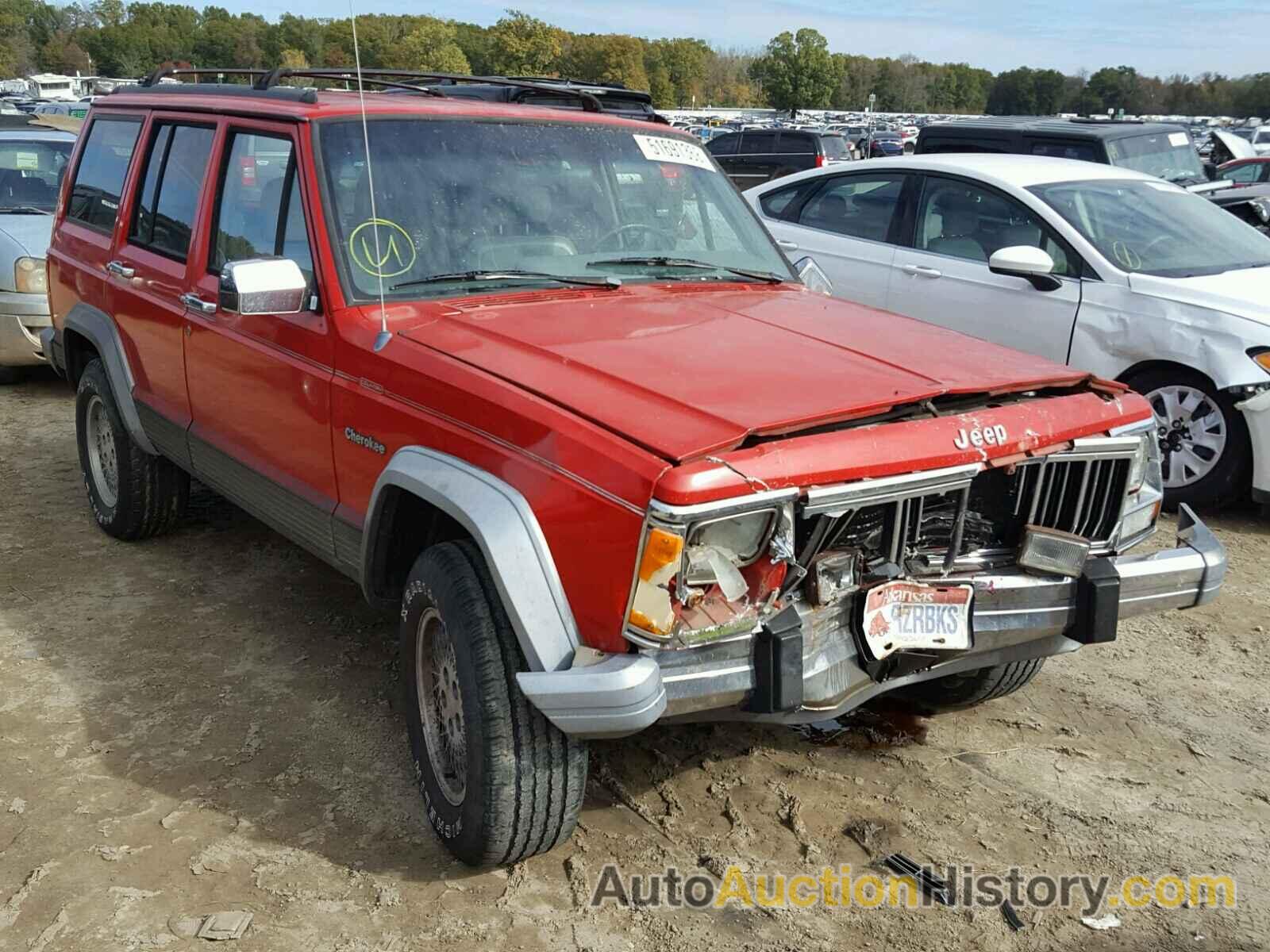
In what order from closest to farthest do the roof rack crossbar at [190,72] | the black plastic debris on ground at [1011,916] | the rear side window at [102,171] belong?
the black plastic debris on ground at [1011,916]
the roof rack crossbar at [190,72]
the rear side window at [102,171]

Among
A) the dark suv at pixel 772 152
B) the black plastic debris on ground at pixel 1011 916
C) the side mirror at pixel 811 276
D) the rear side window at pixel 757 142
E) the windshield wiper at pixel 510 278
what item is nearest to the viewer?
the black plastic debris on ground at pixel 1011 916

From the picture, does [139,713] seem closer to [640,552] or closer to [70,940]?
[70,940]

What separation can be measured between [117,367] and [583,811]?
3.03m

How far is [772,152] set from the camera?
75.5 feet

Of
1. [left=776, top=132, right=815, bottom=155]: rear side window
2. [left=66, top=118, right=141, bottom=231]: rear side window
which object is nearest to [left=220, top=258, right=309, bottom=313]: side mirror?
[left=66, top=118, right=141, bottom=231]: rear side window

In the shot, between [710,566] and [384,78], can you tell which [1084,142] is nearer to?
[384,78]

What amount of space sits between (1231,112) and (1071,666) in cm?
9826

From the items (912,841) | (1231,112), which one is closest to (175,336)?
(912,841)

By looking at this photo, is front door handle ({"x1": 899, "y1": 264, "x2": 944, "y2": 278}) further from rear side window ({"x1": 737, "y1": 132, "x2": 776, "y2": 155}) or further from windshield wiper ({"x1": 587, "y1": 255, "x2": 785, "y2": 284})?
rear side window ({"x1": 737, "y1": 132, "x2": 776, "y2": 155})

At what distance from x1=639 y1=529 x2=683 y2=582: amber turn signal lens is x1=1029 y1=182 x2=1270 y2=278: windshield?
15.6 ft

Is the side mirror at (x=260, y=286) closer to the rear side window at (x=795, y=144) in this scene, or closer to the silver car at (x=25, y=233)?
the silver car at (x=25, y=233)

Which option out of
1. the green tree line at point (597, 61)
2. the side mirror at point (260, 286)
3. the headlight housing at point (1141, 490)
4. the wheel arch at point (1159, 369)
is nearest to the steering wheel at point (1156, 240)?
the wheel arch at point (1159, 369)

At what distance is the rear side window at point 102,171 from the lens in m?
5.09

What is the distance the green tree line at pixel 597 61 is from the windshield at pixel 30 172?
177ft
